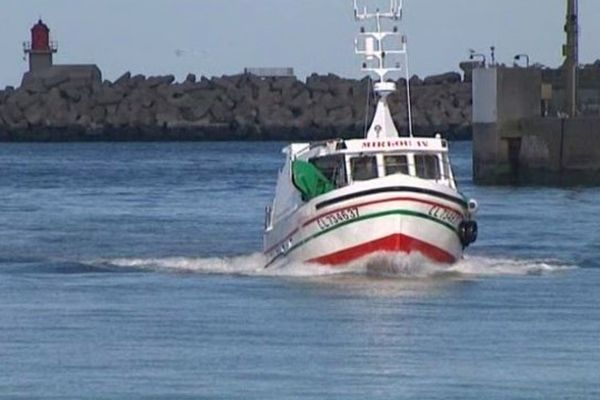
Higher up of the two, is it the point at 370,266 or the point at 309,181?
the point at 309,181

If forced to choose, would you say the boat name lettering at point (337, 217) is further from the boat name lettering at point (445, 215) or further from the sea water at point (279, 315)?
the boat name lettering at point (445, 215)

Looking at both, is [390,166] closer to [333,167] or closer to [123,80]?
[333,167]

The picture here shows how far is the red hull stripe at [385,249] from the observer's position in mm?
28625

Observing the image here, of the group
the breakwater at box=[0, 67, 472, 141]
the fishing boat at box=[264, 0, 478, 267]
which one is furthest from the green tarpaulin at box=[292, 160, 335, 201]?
the breakwater at box=[0, 67, 472, 141]

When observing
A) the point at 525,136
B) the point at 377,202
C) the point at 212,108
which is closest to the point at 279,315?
the point at 377,202

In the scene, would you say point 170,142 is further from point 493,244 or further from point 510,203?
point 493,244

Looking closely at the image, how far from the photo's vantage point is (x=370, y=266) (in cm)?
2897

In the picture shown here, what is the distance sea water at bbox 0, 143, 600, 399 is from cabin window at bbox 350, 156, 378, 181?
0.98 meters

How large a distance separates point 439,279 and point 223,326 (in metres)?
5.19

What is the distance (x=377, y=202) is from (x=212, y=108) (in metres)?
73.8

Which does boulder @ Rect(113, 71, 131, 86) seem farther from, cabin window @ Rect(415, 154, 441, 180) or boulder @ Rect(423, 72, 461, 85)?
cabin window @ Rect(415, 154, 441, 180)

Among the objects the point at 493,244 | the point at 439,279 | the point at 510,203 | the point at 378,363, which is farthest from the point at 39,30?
the point at 378,363

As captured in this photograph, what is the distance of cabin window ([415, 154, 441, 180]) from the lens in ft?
95.0

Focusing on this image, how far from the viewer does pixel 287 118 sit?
99375 mm
